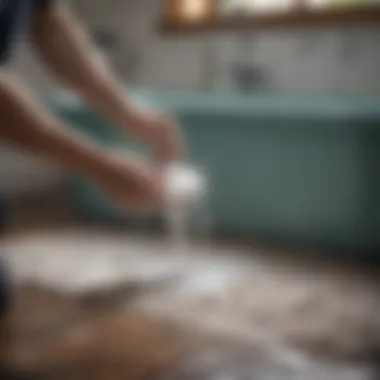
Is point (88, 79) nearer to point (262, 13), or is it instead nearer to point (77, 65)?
point (77, 65)

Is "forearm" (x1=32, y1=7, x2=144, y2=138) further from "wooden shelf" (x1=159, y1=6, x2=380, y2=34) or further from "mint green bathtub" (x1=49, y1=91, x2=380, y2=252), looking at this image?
"wooden shelf" (x1=159, y1=6, x2=380, y2=34)

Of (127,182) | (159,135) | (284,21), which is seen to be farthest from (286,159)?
(127,182)

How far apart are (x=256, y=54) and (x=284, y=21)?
0.16 metres

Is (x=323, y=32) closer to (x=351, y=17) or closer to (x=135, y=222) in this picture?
(x=351, y=17)

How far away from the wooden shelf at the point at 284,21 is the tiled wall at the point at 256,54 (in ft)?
0.09

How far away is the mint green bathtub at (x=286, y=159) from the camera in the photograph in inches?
60.4

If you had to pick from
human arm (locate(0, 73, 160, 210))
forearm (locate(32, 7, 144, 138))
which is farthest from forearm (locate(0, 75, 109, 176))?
forearm (locate(32, 7, 144, 138))

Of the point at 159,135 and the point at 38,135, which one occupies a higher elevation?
the point at 159,135

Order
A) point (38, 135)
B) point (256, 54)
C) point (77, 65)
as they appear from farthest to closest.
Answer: point (256, 54) < point (77, 65) < point (38, 135)

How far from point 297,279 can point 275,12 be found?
1.07 metres

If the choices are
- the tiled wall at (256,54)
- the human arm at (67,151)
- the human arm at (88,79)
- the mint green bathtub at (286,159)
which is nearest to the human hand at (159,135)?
the human arm at (88,79)

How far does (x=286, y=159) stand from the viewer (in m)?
1.64

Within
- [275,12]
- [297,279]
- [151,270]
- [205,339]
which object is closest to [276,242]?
[297,279]

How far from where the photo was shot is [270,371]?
36.0 inches
